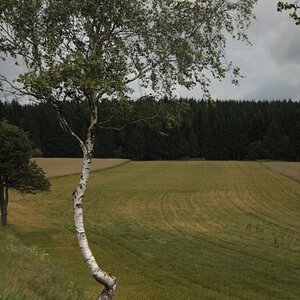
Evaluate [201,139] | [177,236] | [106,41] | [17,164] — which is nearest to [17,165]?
[17,164]

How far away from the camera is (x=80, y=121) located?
13430mm

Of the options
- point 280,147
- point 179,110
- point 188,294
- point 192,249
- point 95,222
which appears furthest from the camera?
point 280,147

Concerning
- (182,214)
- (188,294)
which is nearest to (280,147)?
(182,214)

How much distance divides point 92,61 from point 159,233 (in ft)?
79.7

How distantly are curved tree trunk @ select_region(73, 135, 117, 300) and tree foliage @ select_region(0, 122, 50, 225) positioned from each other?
67.0ft

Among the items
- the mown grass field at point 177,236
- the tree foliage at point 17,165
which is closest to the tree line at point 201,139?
the mown grass field at point 177,236

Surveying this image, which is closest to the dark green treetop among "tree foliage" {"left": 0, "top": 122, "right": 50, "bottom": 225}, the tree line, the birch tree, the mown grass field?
"tree foliage" {"left": 0, "top": 122, "right": 50, "bottom": 225}

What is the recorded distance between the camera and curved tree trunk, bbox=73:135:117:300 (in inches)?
472

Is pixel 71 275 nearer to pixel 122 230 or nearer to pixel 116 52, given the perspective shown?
pixel 116 52

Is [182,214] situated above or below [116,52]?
below

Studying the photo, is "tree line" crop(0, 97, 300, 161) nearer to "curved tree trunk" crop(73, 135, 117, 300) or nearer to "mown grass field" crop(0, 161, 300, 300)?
"mown grass field" crop(0, 161, 300, 300)

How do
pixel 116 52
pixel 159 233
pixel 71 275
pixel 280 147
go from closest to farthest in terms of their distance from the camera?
pixel 116 52 < pixel 71 275 < pixel 159 233 < pixel 280 147

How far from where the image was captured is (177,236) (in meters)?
33.7

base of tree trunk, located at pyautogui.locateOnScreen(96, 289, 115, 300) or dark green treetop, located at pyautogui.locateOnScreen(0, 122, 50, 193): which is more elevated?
dark green treetop, located at pyautogui.locateOnScreen(0, 122, 50, 193)
